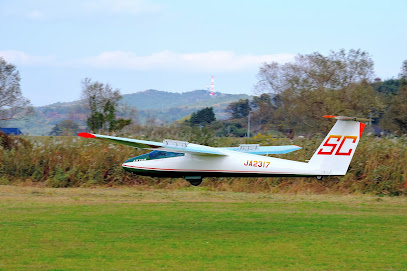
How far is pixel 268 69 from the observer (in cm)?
5678

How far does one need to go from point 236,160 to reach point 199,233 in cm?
278

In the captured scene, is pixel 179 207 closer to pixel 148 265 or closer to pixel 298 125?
pixel 148 265

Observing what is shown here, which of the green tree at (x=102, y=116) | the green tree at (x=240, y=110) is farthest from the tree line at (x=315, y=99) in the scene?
the green tree at (x=240, y=110)

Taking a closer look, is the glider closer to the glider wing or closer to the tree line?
the glider wing

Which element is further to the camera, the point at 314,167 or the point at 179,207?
the point at 179,207

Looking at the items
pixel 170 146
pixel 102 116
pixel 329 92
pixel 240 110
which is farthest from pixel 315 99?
pixel 240 110

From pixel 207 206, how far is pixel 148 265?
766 cm

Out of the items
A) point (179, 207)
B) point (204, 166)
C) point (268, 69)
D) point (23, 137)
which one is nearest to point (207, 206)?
point (179, 207)

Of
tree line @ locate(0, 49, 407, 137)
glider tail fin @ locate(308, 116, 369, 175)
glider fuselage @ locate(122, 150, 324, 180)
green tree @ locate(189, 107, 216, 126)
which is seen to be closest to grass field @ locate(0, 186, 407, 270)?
glider fuselage @ locate(122, 150, 324, 180)

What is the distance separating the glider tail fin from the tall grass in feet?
26.9

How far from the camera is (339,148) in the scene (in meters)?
14.0

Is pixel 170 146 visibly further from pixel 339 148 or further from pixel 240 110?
pixel 240 110

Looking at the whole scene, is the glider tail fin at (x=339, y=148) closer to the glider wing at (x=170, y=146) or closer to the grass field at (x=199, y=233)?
the grass field at (x=199, y=233)

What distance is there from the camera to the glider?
13984 mm
